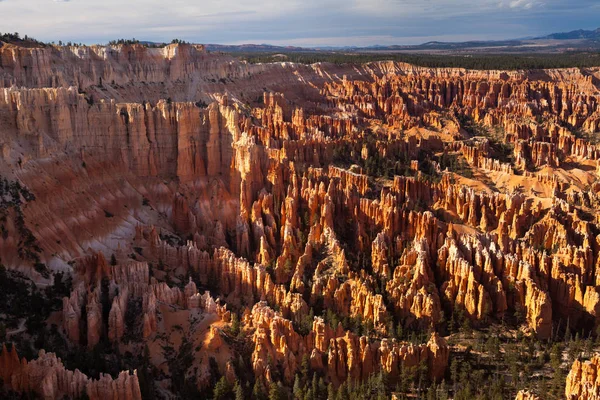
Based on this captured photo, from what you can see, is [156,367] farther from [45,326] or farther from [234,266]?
[234,266]

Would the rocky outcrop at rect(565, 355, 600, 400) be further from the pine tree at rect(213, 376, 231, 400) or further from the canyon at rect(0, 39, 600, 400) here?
the pine tree at rect(213, 376, 231, 400)

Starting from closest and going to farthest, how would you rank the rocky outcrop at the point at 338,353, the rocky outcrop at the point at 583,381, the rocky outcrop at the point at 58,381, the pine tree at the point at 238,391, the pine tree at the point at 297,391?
the rocky outcrop at the point at 58,381
the rocky outcrop at the point at 583,381
the pine tree at the point at 238,391
the pine tree at the point at 297,391
the rocky outcrop at the point at 338,353

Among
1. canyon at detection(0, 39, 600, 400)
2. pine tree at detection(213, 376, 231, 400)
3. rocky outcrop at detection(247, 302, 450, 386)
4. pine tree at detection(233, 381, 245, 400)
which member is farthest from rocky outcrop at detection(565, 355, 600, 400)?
pine tree at detection(213, 376, 231, 400)

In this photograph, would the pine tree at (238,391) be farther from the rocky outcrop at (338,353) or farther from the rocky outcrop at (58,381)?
the rocky outcrop at (58,381)

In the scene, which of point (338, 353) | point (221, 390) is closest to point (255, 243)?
point (338, 353)

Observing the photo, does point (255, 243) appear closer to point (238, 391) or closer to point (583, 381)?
point (238, 391)

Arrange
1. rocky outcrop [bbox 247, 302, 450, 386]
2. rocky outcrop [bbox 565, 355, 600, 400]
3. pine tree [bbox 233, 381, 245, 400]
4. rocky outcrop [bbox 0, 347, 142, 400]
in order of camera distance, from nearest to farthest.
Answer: rocky outcrop [bbox 0, 347, 142, 400] → rocky outcrop [bbox 565, 355, 600, 400] → pine tree [bbox 233, 381, 245, 400] → rocky outcrop [bbox 247, 302, 450, 386]

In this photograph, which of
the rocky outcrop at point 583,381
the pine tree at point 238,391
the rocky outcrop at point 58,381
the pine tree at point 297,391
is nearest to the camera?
the rocky outcrop at point 58,381

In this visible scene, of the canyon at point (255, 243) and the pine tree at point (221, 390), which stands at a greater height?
the canyon at point (255, 243)

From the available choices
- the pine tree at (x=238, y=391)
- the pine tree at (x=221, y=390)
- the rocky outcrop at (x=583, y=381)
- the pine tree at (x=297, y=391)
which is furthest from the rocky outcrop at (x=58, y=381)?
the rocky outcrop at (x=583, y=381)

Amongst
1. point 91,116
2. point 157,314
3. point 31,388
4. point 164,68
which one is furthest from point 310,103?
point 31,388
